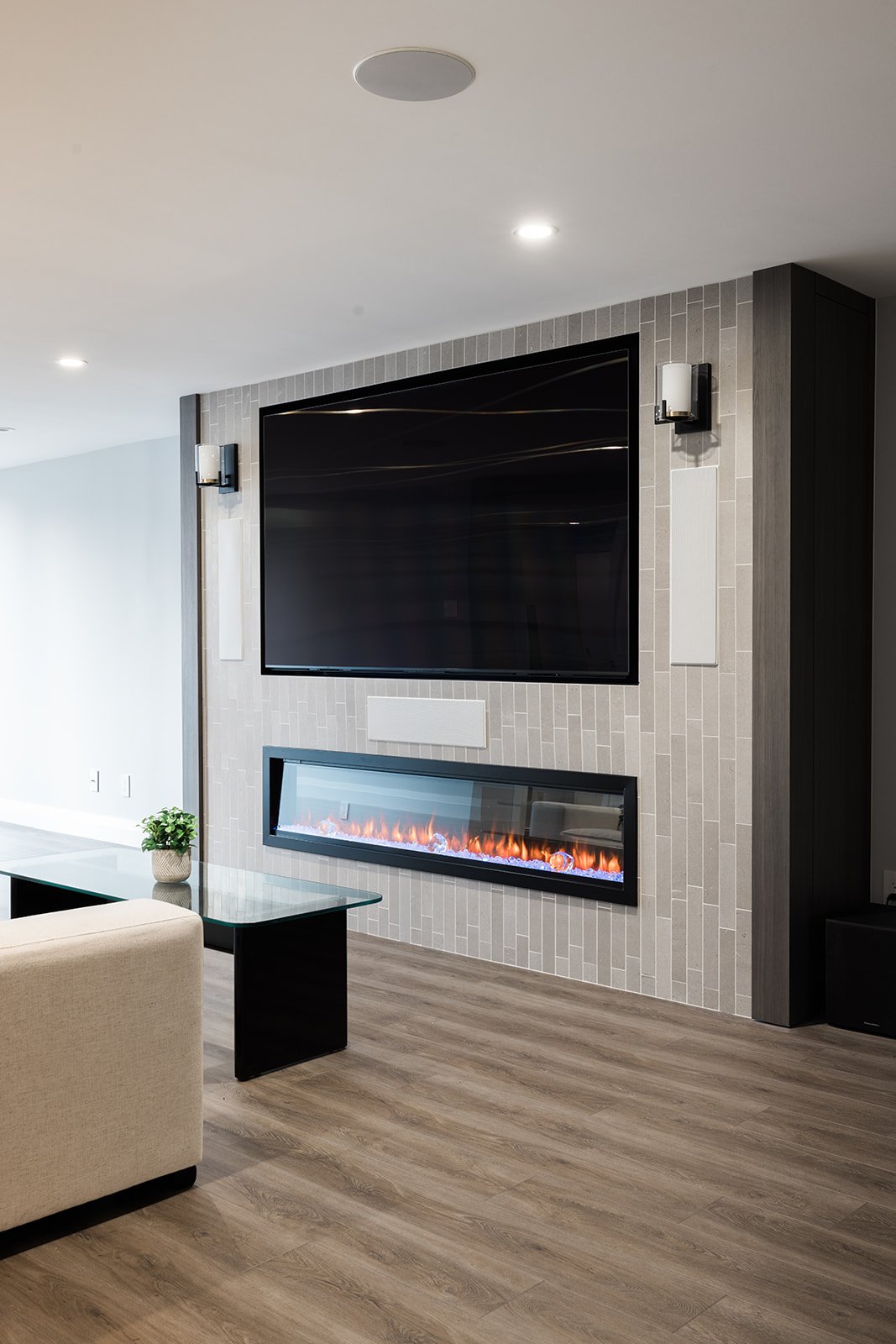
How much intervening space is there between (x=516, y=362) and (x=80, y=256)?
1743 mm

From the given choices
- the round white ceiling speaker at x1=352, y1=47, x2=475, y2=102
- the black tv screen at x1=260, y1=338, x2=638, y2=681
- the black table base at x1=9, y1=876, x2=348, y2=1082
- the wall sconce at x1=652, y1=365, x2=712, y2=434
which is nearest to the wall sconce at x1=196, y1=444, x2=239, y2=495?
the black tv screen at x1=260, y1=338, x2=638, y2=681

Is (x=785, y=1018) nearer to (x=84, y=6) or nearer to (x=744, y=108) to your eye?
(x=744, y=108)

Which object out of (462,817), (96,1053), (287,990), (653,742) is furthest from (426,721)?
(96,1053)

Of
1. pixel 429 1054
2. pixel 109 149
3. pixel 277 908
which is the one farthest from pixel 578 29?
pixel 429 1054

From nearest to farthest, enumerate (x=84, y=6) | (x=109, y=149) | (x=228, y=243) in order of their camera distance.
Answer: (x=84, y=6)
(x=109, y=149)
(x=228, y=243)

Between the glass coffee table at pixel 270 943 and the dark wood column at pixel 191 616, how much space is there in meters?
2.07

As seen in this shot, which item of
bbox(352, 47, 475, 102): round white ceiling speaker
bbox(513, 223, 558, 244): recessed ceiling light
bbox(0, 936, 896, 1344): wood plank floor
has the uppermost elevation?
bbox(513, 223, 558, 244): recessed ceiling light

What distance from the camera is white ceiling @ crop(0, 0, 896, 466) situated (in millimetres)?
2459

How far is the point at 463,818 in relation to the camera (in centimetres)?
505

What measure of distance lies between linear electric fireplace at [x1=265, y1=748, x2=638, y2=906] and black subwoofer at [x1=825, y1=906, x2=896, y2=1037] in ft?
2.53

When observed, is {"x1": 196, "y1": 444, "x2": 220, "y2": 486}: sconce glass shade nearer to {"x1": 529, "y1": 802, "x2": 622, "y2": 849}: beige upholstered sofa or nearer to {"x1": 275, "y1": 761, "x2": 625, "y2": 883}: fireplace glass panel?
{"x1": 275, "y1": 761, "x2": 625, "y2": 883}: fireplace glass panel

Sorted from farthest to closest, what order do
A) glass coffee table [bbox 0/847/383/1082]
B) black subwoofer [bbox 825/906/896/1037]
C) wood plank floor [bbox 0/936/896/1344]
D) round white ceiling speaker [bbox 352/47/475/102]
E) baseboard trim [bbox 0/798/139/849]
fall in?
baseboard trim [bbox 0/798/139/849], black subwoofer [bbox 825/906/896/1037], glass coffee table [bbox 0/847/383/1082], round white ceiling speaker [bbox 352/47/475/102], wood plank floor [bbox 0/936/896/1344]

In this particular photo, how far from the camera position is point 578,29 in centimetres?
246

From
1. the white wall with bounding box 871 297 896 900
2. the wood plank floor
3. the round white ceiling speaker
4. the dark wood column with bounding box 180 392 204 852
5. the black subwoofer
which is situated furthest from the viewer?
the dark wood column with bounding box 180 392 204 852
